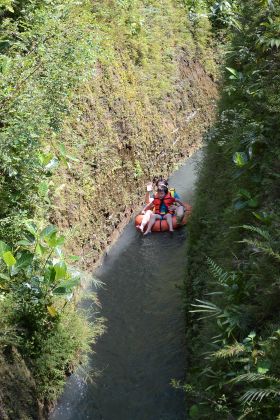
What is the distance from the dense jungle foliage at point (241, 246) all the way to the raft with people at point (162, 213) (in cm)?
311

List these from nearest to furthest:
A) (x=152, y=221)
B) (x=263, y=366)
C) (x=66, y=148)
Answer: (x=263, y=366)
(x=66, y=148)
(x=152, y=221)

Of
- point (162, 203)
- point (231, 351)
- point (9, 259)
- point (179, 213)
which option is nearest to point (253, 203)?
point (231, 351)

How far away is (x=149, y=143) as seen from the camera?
13859 mm

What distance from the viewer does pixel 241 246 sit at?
6.04 meters

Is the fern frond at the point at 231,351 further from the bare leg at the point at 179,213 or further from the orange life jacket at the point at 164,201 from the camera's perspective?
the orange life jacket at the point at 164,201

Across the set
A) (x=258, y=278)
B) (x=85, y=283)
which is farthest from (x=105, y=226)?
(x=258, y=278)

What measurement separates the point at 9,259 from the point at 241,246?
271 centimetres

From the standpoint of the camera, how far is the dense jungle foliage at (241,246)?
→ 14.6ft

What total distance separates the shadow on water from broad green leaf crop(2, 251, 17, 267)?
2.14 m

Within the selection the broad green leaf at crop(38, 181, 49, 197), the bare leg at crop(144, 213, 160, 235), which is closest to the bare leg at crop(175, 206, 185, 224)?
the bare leg at crop(144, 213, 160, 235)

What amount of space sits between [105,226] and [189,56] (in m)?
8.77

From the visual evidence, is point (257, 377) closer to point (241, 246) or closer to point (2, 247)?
point (241, 246)

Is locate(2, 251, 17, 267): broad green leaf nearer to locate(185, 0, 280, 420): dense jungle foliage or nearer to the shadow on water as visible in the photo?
the shadow on water

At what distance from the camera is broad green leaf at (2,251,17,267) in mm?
6277
